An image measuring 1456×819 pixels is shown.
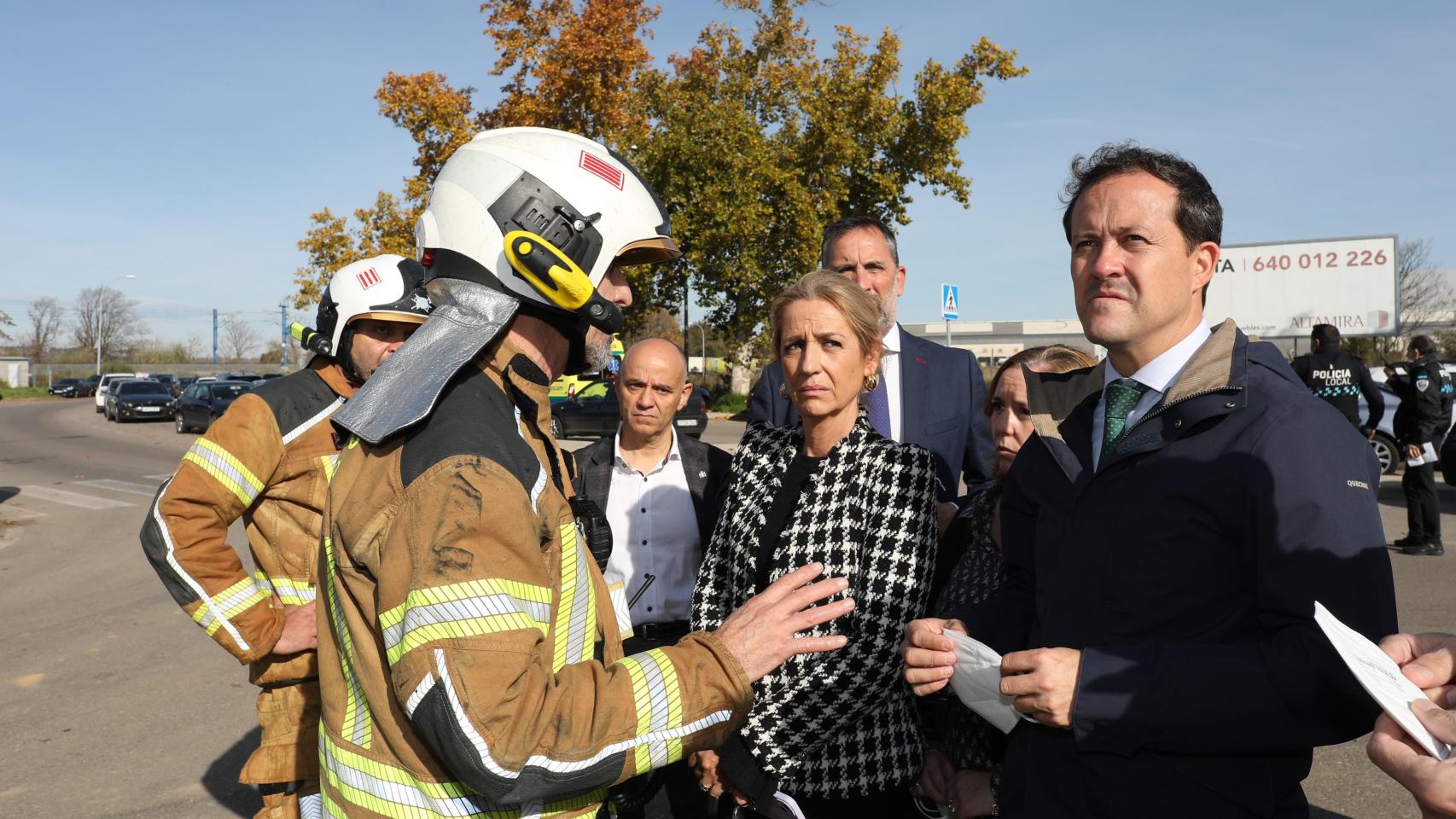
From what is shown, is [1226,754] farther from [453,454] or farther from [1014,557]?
[453,454]

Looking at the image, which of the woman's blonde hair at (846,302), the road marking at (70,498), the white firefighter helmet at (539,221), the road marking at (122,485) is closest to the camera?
the white firefighter helmet at (539,221)

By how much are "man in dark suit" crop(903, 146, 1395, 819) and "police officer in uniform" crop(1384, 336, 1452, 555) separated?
8.71 meters

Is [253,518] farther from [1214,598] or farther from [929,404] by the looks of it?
[1214,598]

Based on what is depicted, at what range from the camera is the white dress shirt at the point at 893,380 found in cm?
389

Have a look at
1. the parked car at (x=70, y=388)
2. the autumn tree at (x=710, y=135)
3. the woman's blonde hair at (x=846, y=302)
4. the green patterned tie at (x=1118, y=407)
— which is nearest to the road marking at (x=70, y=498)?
the autumn tree at (x=710, y=135)

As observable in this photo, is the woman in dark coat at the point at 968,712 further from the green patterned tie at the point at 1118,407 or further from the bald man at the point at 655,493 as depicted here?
the bald man at the point at 655,493

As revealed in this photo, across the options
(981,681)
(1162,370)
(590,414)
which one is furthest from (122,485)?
(1162,370)

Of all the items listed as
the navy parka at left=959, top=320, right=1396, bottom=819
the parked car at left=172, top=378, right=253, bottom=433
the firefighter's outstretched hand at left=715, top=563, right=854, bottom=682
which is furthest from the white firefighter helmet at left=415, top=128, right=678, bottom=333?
the parked car at left=172, top=378, right=253, bottom=433

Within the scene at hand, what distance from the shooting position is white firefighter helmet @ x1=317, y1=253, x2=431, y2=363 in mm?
3455

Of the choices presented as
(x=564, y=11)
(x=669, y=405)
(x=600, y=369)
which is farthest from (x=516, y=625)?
(x=564, y=11)

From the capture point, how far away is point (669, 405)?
416 cm

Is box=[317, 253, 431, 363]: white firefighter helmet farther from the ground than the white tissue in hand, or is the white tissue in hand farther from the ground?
box=[317, 253, 431, 363]: white firefighter helmet

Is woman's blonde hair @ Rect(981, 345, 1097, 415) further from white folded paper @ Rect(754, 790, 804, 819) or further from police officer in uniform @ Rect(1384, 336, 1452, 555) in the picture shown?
police officer in uniform @ Rect(1384, 336, 1452, 555)

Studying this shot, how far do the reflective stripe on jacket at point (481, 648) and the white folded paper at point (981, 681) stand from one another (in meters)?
0.62
